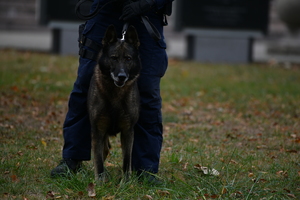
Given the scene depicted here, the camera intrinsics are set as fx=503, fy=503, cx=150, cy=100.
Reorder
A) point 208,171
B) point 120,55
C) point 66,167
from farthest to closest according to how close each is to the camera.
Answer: point 208,171 → point 66,167 → point 120,55

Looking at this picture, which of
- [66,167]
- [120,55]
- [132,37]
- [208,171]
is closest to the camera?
[120,55]

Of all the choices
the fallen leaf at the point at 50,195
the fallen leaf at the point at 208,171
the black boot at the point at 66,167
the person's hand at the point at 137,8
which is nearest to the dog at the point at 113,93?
the person's hand at the point at 137,8

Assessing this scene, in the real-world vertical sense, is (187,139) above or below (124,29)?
below

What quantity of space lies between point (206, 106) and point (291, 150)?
3.44 meters

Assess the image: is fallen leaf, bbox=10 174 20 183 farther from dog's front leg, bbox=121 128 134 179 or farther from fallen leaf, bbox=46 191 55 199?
dog's front leg, bbox=121 128 134 179

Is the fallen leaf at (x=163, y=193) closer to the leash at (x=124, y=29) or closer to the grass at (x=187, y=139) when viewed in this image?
the grass at (x=187, y=139)

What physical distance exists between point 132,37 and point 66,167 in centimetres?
137

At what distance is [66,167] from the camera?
473 cm

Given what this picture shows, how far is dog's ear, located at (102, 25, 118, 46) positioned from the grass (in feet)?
3.95

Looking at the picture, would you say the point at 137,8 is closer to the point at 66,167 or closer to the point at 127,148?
the point at 127,148

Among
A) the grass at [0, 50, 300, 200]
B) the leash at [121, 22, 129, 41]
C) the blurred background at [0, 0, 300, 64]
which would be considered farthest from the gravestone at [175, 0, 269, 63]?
the leash at [121, 22, 129, 41]

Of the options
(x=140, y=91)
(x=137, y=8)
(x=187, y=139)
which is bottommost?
(x=187, y=139)

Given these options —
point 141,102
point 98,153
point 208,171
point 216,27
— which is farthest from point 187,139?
point 216,27

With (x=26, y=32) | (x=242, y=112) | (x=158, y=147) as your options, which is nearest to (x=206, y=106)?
(x=242, y=112)
